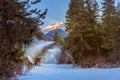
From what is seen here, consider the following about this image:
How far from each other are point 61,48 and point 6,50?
32.6m

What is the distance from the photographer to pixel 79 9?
121 feet

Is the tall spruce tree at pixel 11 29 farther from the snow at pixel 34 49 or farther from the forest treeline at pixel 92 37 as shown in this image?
the snow at pixel 34 49

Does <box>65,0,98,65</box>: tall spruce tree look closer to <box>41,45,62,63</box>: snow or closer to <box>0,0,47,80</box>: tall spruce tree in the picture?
<box>41,45,62,63</box>: snow

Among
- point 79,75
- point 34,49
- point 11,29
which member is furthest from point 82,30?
point 11,29

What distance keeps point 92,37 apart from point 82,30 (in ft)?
8.94

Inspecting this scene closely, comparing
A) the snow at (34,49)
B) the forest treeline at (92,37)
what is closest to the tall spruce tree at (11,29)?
the forest treeline at (92,37)

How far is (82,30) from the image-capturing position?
36.6 m

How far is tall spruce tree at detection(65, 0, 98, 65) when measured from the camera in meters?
36.4

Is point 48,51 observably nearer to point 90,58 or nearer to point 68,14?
point 68,14

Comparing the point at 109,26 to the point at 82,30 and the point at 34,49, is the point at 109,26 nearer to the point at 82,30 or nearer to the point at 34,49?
the point at 82,30

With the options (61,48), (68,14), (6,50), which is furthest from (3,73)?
(61,48)

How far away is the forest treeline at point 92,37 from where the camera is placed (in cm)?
3638

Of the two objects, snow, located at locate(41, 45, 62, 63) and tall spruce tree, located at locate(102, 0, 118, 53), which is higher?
tall spruce tree, located at locate(102, 0, 118, 53)

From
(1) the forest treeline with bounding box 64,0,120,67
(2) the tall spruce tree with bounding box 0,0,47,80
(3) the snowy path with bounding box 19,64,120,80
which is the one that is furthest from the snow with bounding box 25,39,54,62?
(2) the tall spruce tree with bounding box 0,0,47,80
